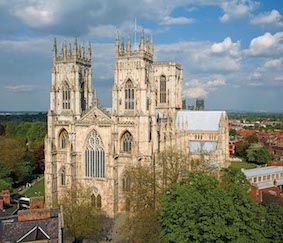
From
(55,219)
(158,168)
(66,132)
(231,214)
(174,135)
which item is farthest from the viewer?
(174,135)

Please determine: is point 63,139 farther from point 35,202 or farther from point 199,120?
point 199,120

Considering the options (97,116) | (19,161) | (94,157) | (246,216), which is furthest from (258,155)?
(246,216)

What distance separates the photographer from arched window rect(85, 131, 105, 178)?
45.3 meters

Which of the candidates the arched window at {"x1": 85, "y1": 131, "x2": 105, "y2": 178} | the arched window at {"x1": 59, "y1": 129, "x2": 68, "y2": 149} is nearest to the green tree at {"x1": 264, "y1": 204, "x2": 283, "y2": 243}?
the arched window at {"x1": 85, "y1": 131, "x2": 105, "y2": 178}

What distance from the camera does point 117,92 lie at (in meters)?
45.6

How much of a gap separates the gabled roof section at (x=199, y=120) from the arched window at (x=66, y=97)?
20457 millimetres

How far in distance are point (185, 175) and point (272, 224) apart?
493 inches

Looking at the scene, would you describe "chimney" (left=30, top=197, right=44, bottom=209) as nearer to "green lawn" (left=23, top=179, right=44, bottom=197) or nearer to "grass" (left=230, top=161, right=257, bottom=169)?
"green lawn" (left=23, top=179, right=44, bottom=197)

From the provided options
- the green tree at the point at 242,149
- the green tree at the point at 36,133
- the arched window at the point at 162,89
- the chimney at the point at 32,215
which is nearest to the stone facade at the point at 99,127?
the arched window at the point at 162,89

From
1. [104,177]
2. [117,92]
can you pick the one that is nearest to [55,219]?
[104,177]

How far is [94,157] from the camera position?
45688 mm

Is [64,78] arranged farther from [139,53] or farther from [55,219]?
[55,219]

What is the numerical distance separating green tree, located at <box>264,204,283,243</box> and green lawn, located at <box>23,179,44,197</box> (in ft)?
117

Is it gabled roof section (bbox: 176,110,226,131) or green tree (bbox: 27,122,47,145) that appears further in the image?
green tree (bbox: 27,122,47,145)
